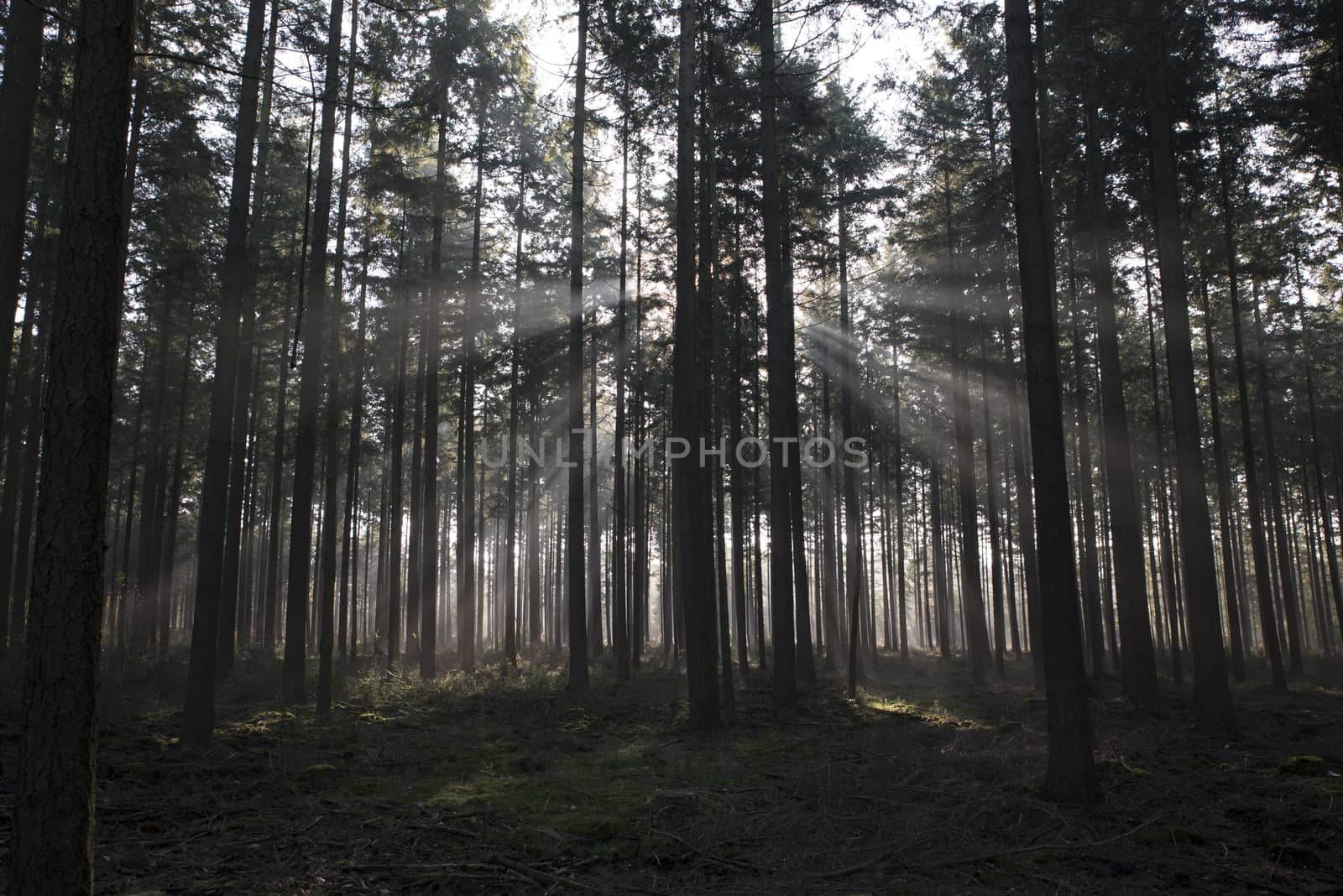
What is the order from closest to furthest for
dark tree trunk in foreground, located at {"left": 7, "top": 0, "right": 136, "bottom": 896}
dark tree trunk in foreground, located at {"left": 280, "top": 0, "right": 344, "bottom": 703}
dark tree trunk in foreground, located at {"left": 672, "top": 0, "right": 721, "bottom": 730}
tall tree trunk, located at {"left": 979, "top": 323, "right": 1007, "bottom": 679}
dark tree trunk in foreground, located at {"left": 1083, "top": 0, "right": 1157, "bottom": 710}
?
dark tree trunk in foreground, located at {"left": 7, "top": 0, "right": 136, "bottom": 896} → dark tree trunk in foreground, located at {"left": 672, "top": 0, "right": 721, "bottom": 730} → dark tree trunk in foreground, located at {"left": 280, "top": 0, "right": 344, "bottom": 703} → dark tree trunk in foreground, located at {"left": 1083, "top": 0, "right": 1157, "bottom": 710} → tall tree trunk, located at {"left": 979, "top": 323, "right": 1007, "bottom": 679}

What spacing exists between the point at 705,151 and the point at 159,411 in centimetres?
1683

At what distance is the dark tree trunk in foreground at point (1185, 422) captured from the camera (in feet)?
38.0

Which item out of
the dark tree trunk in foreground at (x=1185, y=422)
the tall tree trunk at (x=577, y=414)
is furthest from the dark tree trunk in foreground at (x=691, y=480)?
the dark tree trunk in foreground at (x=1185, y=422)

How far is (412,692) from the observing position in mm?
16031

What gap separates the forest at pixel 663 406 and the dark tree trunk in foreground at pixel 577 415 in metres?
0.15

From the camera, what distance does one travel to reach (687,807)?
7.41 m

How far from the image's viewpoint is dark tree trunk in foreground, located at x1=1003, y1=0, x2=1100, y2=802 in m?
7.45

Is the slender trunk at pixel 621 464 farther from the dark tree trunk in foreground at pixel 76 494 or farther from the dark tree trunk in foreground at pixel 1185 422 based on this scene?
the dark tree trunk in foreground at pixel 76 494

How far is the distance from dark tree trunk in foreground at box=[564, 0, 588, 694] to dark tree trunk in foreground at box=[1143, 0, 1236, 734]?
10829 mm

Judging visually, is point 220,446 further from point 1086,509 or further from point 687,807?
point 1086,509

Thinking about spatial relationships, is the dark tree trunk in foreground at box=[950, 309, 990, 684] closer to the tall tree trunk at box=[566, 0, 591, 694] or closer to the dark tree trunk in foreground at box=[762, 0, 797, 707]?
the dark tree trunk in foreground at box=[762, 0, 797, 707]

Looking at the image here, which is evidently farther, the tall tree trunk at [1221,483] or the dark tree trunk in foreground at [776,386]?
the tall tree trunk at [1221,483]

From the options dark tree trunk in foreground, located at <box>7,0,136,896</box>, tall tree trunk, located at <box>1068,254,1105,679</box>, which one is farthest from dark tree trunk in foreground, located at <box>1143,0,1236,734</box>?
dark tree trunk in foreground, located at <box>7,0,136,896</box>

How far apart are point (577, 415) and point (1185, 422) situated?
10994 millimetres
